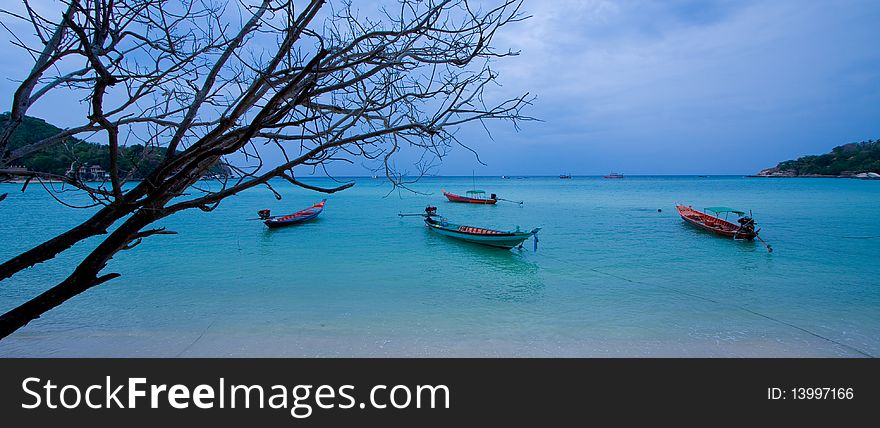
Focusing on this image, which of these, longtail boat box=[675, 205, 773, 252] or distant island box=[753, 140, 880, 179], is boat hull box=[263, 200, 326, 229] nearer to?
longtail boat box=[675, 205, 773, 252]

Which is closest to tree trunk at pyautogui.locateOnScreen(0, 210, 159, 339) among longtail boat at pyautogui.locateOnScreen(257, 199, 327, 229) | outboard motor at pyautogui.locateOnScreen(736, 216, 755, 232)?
outboard motor at pyautogui.locateOnScreen(736, 216, 755, 232)

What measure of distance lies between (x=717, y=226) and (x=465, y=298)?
54.0 ft

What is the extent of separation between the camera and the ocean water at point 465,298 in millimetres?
7789

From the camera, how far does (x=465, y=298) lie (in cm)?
1099

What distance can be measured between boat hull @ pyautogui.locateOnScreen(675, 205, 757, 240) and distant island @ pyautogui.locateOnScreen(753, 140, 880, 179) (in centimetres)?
11115

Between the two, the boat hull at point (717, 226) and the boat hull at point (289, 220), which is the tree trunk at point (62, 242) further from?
Answer: the boat hull at point (289, 220)

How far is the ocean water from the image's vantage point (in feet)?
25.6

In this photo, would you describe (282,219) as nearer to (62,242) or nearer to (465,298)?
(465,298)

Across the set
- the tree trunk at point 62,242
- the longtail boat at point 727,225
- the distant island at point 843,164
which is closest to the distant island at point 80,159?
the tree trunk at point 62,242

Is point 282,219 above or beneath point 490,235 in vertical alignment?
above

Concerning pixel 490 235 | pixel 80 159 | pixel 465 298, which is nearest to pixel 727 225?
pixel 490 235
